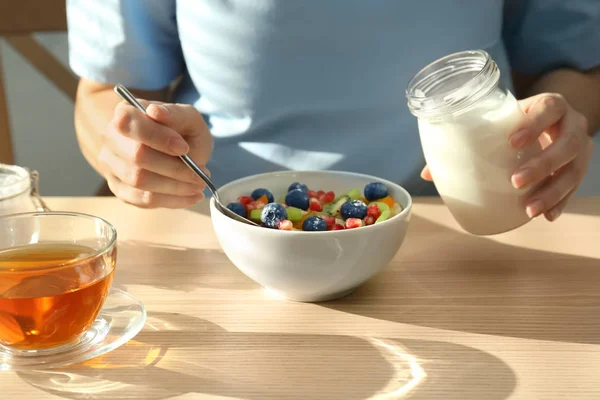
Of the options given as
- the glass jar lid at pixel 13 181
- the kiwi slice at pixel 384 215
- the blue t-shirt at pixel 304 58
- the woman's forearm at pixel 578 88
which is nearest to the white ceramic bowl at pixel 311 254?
the kiwi slice at pixel 384 215

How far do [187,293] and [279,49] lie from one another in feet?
1.63

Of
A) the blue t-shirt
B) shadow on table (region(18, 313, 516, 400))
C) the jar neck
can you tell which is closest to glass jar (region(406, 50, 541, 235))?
the jar neck

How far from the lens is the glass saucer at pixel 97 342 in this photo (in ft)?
1.90

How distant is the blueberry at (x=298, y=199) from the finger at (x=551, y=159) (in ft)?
0.69

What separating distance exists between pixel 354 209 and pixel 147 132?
0.23m

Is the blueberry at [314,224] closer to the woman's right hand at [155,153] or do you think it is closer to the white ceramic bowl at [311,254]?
the white ceramic bowl at [311,254]

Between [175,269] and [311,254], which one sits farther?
[175,269]

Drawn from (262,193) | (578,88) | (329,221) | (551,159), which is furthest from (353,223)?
(578,88)

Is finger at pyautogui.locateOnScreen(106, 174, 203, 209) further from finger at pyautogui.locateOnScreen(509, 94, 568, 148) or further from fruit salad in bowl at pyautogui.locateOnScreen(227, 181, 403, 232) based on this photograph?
finger at pyautogui.locateOnScreen(509, 94, 568, 148)

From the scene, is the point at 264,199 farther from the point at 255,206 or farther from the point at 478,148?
the point at 478,148

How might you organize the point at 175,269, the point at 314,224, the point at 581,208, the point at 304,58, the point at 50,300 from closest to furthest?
the point at 50,300 < the point at 314,224 < the point at 175,269 < the point at 581,208 < the point at 304,58

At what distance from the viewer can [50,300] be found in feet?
1.87

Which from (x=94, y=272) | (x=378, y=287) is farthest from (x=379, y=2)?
(x=94, y=272)

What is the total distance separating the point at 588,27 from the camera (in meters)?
1.17
